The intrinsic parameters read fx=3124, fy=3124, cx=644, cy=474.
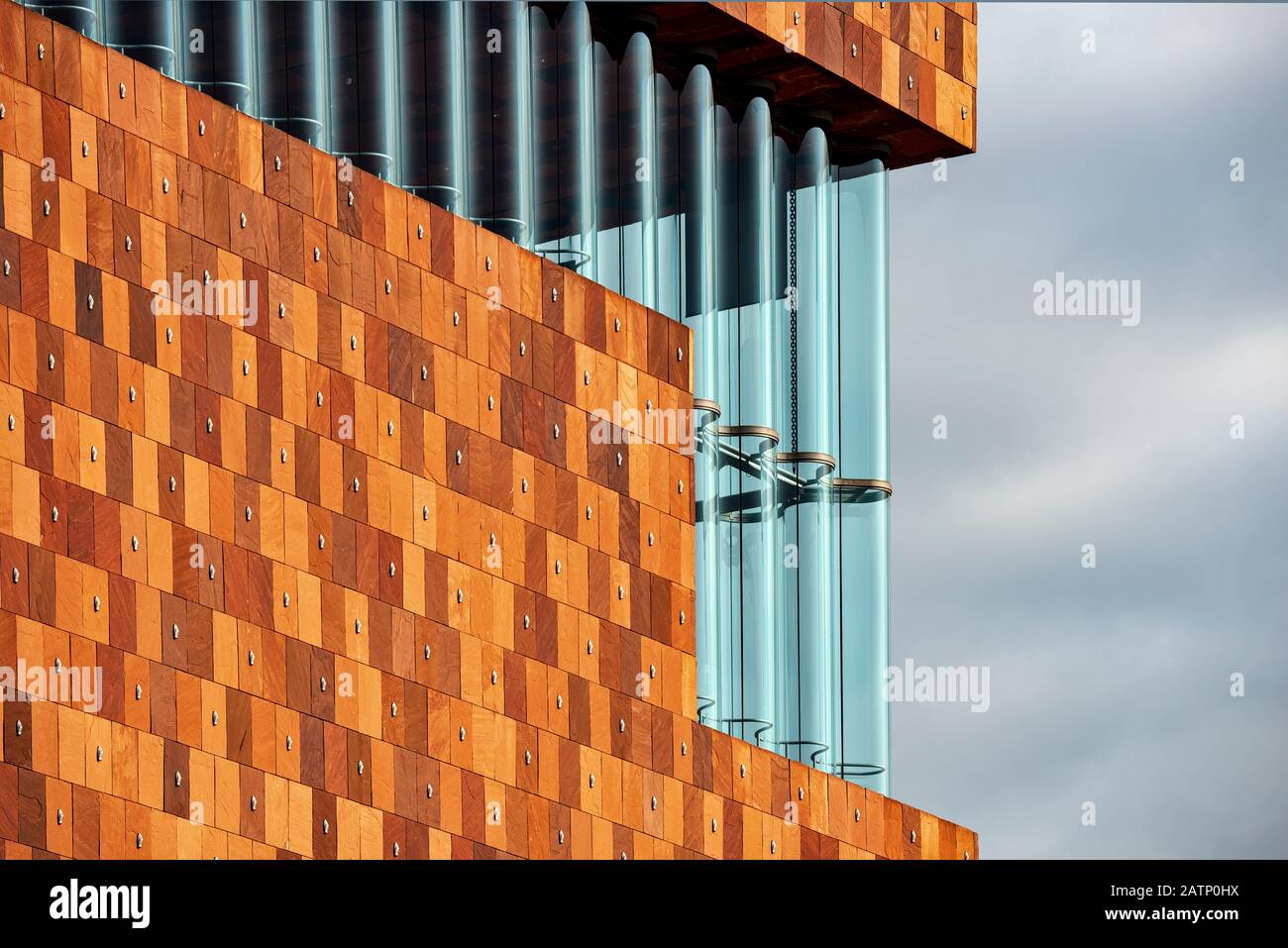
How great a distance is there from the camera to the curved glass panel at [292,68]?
31.1 meters

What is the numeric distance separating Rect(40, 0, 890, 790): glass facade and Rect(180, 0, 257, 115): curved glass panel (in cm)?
2

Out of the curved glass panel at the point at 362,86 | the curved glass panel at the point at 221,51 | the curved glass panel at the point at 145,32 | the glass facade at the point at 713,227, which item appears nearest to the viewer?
the curved glass panel at the point at 145,32

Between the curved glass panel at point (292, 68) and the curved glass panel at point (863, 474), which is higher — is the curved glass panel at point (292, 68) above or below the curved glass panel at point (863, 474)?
above

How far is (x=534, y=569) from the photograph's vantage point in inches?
1280

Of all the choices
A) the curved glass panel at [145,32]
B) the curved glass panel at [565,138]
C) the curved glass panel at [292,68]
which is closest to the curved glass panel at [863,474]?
the curved glass panel at [565,138]

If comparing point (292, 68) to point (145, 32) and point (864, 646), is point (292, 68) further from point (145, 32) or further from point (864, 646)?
point (864, 646)

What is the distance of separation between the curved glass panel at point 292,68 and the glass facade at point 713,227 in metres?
0.02

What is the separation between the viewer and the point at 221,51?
100 ft

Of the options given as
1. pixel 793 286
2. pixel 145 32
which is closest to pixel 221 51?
pixel 145 32

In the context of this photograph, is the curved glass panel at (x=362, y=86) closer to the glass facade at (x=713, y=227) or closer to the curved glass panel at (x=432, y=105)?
the glass facade at (x=713, y=227)

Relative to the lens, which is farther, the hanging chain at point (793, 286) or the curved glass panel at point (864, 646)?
the curved glass panel at point (864, 646)

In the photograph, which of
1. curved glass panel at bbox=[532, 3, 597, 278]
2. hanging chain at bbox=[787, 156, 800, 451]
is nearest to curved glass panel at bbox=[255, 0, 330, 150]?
curved glass panel at bbox=[532, 3, 597, 278]

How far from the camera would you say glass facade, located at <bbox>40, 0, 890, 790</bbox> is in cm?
3238

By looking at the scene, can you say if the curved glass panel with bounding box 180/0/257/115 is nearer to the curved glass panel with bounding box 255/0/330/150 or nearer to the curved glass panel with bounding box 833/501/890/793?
the curved glass panel with bounding box 255/0/330/150
